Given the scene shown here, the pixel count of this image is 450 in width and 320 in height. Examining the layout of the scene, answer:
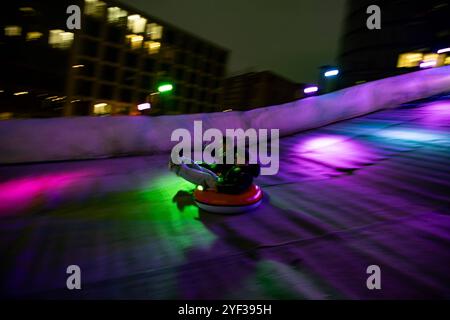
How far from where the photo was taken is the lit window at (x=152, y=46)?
1039 cm

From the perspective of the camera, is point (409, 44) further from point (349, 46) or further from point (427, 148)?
point (427, 148)

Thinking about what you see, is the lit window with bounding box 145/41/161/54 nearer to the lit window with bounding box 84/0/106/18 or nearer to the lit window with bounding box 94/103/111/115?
the lit window with bounding box 84/0/106/18

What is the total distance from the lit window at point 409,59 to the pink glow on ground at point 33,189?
2213 cm

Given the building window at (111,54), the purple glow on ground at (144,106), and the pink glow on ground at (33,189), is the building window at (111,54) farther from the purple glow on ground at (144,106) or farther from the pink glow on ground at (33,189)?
the pink glow on ground at (33,189)

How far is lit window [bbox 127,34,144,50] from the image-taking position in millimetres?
9898

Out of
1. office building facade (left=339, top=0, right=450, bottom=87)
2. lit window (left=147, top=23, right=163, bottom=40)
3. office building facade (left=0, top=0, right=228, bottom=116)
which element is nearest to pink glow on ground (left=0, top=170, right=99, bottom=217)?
office building facade (left=0, top=0, right=228, bottom=116)

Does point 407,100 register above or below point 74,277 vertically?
above

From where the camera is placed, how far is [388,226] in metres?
3.51

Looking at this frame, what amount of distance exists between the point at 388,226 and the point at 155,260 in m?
2.62

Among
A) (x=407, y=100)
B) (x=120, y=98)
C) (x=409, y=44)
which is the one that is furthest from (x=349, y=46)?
(x=120, y=98)

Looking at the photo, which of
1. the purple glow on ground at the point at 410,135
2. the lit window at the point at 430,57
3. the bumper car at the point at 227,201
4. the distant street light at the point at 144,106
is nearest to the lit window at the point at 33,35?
the distant street light at the point at 144,106

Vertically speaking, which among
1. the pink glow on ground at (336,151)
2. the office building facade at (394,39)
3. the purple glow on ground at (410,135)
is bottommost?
the pink glow on ground at (336,151)

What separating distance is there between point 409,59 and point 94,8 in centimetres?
2057

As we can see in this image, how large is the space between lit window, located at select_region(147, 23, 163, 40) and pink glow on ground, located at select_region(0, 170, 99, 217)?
596cm
